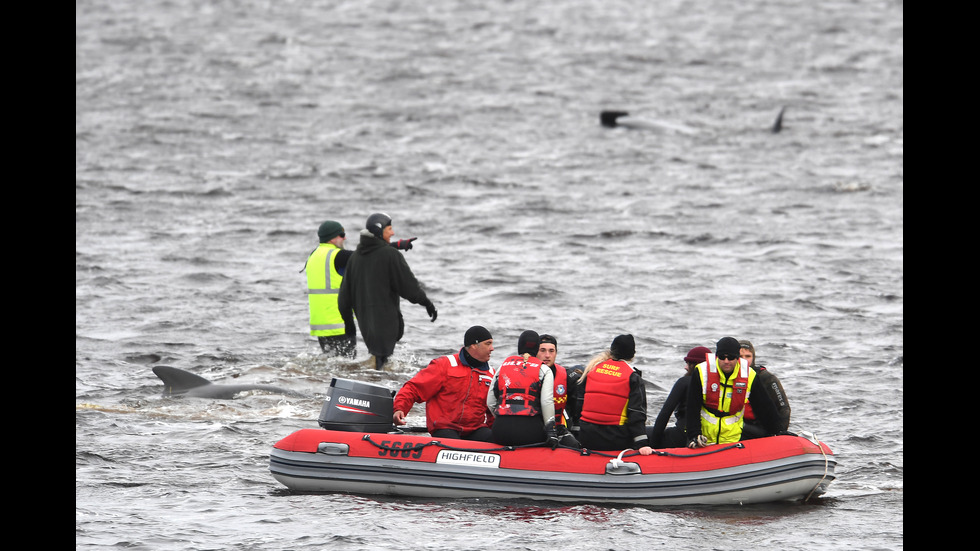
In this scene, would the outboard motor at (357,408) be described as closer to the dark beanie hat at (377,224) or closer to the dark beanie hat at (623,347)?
the dark beanie hat at (623,347)

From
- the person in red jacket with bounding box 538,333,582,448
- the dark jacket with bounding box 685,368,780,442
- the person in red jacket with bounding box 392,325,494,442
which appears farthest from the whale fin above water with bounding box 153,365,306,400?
the dark jacket with bounding box 685,368,780,442

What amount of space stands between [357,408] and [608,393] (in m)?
2.47

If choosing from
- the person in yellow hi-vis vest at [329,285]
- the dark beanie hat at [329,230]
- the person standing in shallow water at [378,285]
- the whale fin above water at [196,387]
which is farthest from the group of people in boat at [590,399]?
the dark beanie hat at [329,230]

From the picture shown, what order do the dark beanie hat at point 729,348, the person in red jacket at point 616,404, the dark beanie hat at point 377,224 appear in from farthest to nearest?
the dark beanie hat at point 377,224, the person in red jacket at point 616,404, the dark beanie hat at point 729,348

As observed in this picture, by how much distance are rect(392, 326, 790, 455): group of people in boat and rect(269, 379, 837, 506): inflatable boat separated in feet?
0.58

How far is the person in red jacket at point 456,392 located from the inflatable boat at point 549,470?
1.00 ft

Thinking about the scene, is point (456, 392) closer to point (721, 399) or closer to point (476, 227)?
point (721, 399)

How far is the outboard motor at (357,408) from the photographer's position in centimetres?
1170

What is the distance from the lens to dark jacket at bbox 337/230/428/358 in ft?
49.5
